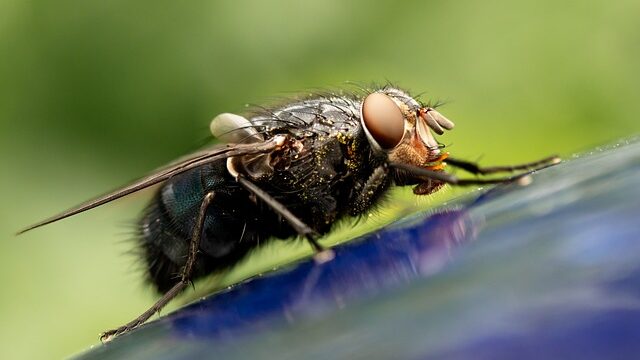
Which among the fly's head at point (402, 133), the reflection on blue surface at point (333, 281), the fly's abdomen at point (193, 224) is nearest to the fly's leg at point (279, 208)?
the fly's abdomen at point (193, 224)

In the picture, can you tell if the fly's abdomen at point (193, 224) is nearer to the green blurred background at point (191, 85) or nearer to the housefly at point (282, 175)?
the housefly at point (282, 175)

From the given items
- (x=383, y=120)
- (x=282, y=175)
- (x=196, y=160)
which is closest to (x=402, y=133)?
(x=383, y=120)

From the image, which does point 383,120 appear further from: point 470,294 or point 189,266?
point 470,294

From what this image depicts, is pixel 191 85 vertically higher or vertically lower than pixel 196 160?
higher

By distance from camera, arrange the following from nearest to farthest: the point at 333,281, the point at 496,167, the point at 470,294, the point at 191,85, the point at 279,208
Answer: the point at 470,294
the point at 333,281
the point at 496,167
the point at 279,208
the point at 191,85

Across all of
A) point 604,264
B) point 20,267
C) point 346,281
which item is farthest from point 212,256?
point 604,264

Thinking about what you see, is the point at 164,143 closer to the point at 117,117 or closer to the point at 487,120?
the point at 117,117
